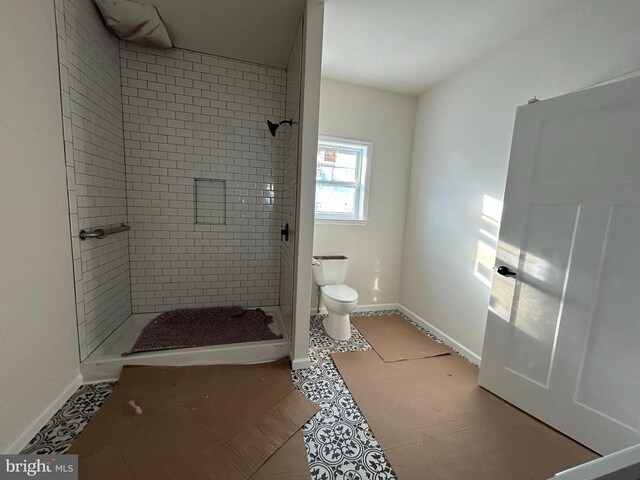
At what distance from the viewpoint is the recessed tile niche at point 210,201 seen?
7.86 ft

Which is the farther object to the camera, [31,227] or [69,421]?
[69,421]

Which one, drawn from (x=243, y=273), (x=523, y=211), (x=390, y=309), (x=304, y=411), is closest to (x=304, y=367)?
(x=304, y=411)

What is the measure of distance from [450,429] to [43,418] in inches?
86.7

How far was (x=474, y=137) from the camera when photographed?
214 centimetres

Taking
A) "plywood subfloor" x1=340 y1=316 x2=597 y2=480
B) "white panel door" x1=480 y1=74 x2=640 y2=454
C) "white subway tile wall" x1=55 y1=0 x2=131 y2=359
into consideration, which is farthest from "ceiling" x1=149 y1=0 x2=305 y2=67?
"plywood subfloor" x1=340 y1=316 x2=597 y2=480

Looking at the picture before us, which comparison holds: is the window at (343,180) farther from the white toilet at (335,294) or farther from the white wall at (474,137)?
the white wall at (474,137)

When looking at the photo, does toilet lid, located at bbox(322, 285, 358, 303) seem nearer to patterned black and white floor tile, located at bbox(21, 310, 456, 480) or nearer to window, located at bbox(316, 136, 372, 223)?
patterned black and white floor tile, located at bbox(21, 310, 456, 480)

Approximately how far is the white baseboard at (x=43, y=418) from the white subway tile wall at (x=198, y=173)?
33.6 inches

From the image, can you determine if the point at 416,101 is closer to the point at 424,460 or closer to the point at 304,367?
the point at 304,367

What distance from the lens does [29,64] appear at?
125 cm

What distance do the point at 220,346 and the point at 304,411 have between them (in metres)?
0.80

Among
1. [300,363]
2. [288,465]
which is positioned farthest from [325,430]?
[300,363]

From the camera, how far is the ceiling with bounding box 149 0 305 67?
166 centimetres

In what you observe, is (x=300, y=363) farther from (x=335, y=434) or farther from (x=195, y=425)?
(x=195, y=425)
